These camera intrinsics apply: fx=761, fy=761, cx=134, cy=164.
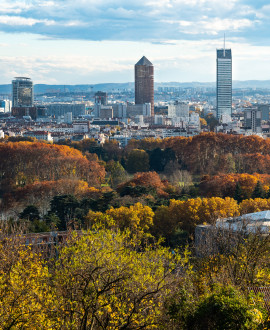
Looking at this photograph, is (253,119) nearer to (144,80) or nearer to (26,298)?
(144,80)

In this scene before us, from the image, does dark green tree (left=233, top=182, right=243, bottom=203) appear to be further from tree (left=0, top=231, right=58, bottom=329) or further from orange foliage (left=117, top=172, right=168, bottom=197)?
tree (left=0, top=231, right=58, bottom=329)

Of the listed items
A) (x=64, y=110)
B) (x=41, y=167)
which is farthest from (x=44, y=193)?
(x=64, y=110)

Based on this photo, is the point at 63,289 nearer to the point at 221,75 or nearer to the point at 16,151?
the point at 16,151

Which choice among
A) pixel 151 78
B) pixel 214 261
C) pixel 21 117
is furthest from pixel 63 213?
pixel 151 78

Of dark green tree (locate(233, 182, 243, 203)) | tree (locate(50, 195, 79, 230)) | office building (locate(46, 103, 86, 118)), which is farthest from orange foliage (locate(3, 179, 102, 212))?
office building (locate(46, 103, 86, 118))

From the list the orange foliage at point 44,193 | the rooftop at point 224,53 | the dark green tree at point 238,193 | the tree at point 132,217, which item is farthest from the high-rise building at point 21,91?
the tree at point 132,217

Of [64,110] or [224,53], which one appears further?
[64,110]
